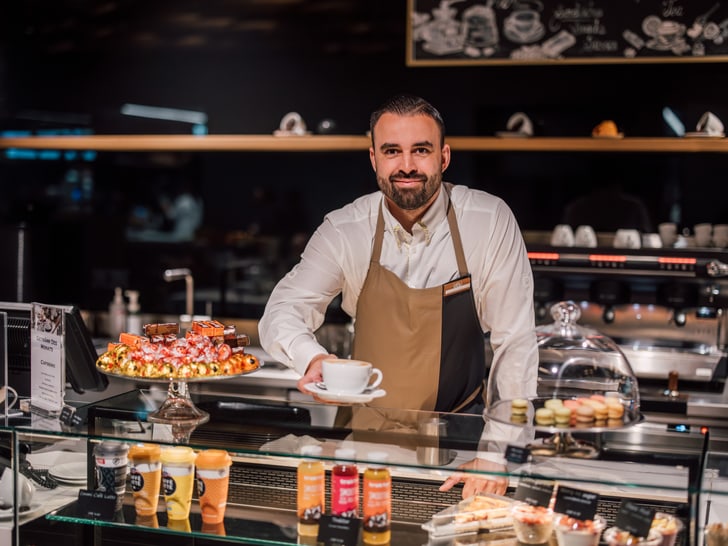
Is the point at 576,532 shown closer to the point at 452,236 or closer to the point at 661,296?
the point at 452,236

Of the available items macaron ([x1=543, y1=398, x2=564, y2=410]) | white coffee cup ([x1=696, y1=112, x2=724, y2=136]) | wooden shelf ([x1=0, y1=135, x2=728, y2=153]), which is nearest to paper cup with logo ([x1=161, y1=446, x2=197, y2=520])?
macaron ([x1=543, y1=398, x2=564, y2=410])

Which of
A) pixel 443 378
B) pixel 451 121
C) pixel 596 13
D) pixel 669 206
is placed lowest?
pixel 443 378

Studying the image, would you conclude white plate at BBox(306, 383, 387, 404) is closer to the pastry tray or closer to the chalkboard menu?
the pastry tray

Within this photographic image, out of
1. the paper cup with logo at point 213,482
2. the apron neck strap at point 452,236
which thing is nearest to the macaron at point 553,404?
the paper cup with logo at point 213,482

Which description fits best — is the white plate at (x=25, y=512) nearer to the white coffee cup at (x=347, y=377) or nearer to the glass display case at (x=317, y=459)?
the glass display case at (x=317, y=459)

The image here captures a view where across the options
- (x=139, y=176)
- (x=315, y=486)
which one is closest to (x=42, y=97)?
(x=139, y=176)

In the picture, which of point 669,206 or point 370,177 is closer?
point 669,206

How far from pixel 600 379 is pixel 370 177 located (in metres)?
3.15

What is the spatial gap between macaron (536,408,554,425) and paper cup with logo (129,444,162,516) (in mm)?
833

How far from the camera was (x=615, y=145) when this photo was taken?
4535mm

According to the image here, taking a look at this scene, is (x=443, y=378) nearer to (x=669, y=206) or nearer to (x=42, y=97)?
(x=669, y=206)

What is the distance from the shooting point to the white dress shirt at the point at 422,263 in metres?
2.63

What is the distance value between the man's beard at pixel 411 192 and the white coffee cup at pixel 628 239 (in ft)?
7.41

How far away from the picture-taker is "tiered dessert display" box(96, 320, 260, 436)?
2242 millimetres
